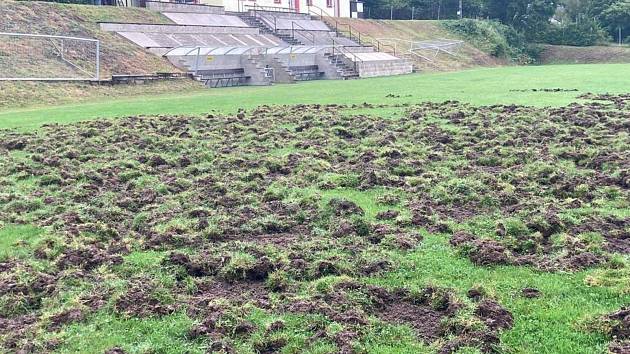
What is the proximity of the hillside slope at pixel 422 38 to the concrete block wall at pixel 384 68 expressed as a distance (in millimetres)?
2913

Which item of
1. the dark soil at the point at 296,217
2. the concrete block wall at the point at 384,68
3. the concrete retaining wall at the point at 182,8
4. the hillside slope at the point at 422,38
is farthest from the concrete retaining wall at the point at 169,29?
the dark soil at the point at 296,217

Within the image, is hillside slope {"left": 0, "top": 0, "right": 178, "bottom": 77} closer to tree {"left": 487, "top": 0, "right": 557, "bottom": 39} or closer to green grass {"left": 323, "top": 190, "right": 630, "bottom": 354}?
green grass {"left": 323, "top": 190, "right": 630, "bottom": 354}

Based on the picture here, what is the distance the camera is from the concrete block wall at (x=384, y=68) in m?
46.5

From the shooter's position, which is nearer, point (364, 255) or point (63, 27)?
point (364, 255)

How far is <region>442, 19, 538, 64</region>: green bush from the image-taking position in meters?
68.8

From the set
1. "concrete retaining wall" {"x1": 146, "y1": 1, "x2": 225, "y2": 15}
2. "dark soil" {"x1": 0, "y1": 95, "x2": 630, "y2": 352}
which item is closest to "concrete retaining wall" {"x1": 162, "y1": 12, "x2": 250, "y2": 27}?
"concrete retaining wall" {"x1": 146, "y1": 1, "x2": 225, "y2": 15}

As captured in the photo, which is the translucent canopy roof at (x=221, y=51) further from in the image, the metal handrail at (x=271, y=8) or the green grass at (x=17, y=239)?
the green grass at (x=17, y=239)

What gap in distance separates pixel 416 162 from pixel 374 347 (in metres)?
7.54

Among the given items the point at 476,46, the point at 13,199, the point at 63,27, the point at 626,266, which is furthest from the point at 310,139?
the point at 476,46

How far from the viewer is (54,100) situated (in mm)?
27250

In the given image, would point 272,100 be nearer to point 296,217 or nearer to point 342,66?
point 296,217

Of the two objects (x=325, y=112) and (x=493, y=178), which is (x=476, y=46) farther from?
(x=493, y=178)

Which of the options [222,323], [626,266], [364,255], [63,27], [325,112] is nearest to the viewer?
[222,323]

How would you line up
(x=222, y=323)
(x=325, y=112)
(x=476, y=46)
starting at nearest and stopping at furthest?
(x=222, y=323) → (x=325, y=112) → (x=476, y=46)
